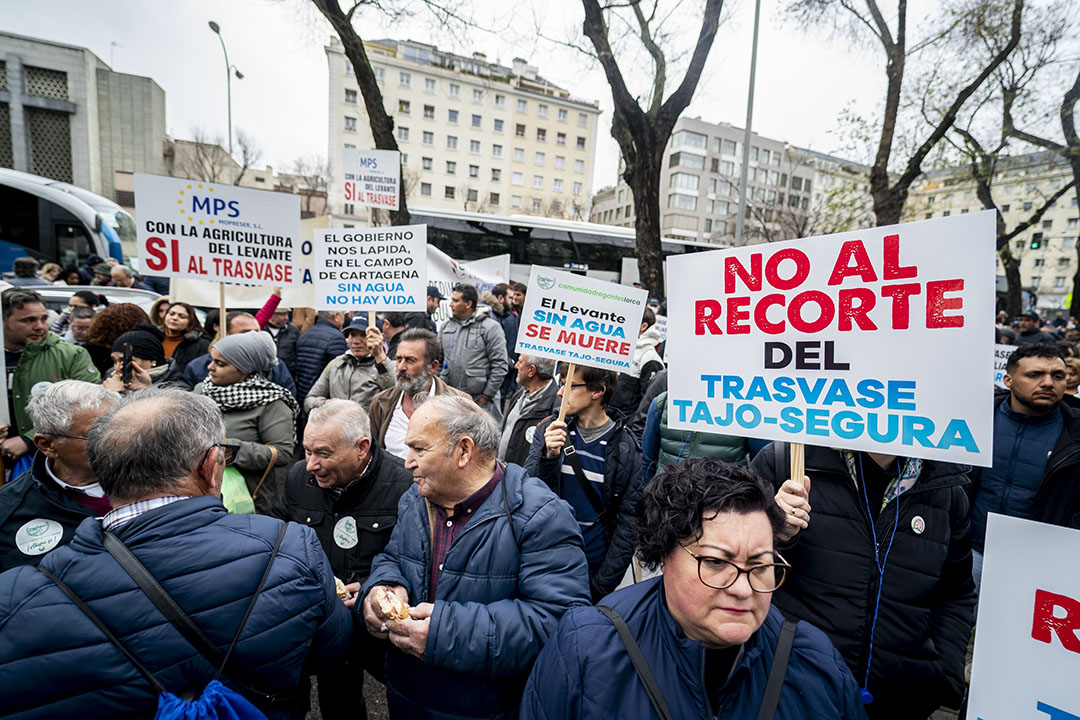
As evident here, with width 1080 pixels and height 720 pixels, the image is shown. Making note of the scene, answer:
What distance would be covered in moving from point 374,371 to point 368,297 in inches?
29.3

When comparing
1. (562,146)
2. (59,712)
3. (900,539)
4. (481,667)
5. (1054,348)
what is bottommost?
(481,667)

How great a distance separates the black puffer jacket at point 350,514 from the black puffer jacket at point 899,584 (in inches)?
68.7

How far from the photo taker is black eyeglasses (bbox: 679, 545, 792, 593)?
4.45 ft

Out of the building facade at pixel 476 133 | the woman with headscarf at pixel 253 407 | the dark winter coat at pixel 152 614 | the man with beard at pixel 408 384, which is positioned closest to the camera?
the dark winter coat at pixel 152 614

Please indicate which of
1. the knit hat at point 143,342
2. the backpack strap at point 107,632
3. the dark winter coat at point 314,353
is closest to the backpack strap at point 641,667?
the backpack strap at point 107,632

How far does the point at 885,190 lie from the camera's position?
11391mm

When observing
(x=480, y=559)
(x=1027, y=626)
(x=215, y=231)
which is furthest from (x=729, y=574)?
(x=215, y=231)

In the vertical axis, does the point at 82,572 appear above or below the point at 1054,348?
below

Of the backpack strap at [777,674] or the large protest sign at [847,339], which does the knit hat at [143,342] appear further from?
the backpack strap at [777,674]

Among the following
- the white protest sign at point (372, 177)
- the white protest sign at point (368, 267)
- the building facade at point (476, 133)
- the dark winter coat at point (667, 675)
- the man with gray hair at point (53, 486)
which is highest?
the building facade at point (476, 133)

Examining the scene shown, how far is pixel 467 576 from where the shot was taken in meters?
1.87

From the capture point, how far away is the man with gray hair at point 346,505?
2.40 meters

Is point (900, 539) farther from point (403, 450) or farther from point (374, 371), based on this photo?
point (374, 371)

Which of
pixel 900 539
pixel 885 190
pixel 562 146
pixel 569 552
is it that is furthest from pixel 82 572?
pixel 562 146
